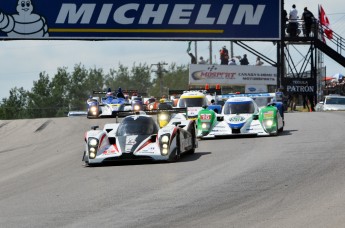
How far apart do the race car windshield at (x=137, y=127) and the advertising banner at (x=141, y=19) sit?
25355 mm

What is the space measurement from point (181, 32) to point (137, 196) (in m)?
32.4

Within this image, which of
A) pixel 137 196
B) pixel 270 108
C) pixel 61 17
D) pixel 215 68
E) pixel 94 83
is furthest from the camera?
pixel 94 83

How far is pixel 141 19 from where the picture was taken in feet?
145

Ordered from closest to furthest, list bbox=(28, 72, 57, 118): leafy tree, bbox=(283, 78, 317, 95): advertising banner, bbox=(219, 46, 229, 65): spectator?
bbox=(283, 78, 317, 95): advertising banner → bbox=(219, 46, 229, 65): spectator → bbox=(28, 72, 57, 118): leafy tree

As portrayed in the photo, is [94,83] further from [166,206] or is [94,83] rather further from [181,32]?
[166,206]

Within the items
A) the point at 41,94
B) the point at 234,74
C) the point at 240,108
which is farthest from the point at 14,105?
the point at 240,108

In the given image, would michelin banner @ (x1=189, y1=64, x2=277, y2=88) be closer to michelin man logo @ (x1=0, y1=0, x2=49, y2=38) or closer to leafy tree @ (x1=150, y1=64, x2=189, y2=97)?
michelin man logo @ (x1=0, y1=0, x2=49, y2=38)

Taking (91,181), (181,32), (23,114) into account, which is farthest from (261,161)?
(23,114)

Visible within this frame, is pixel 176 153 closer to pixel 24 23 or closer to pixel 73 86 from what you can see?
pixel 24 23

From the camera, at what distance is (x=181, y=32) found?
44250mm

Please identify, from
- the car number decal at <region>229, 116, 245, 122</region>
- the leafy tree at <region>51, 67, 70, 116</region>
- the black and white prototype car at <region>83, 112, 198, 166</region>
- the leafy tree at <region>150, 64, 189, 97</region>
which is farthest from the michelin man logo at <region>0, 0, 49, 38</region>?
the leafy tree at <region>150, 64, 189, 97</region>

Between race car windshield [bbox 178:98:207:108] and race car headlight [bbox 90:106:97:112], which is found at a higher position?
race car windshield [bbox 178:98:207:108]

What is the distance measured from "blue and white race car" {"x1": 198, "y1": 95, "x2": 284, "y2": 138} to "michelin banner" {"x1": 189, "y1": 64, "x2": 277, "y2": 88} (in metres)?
30.0

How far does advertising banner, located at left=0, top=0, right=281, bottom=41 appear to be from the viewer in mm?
43500
